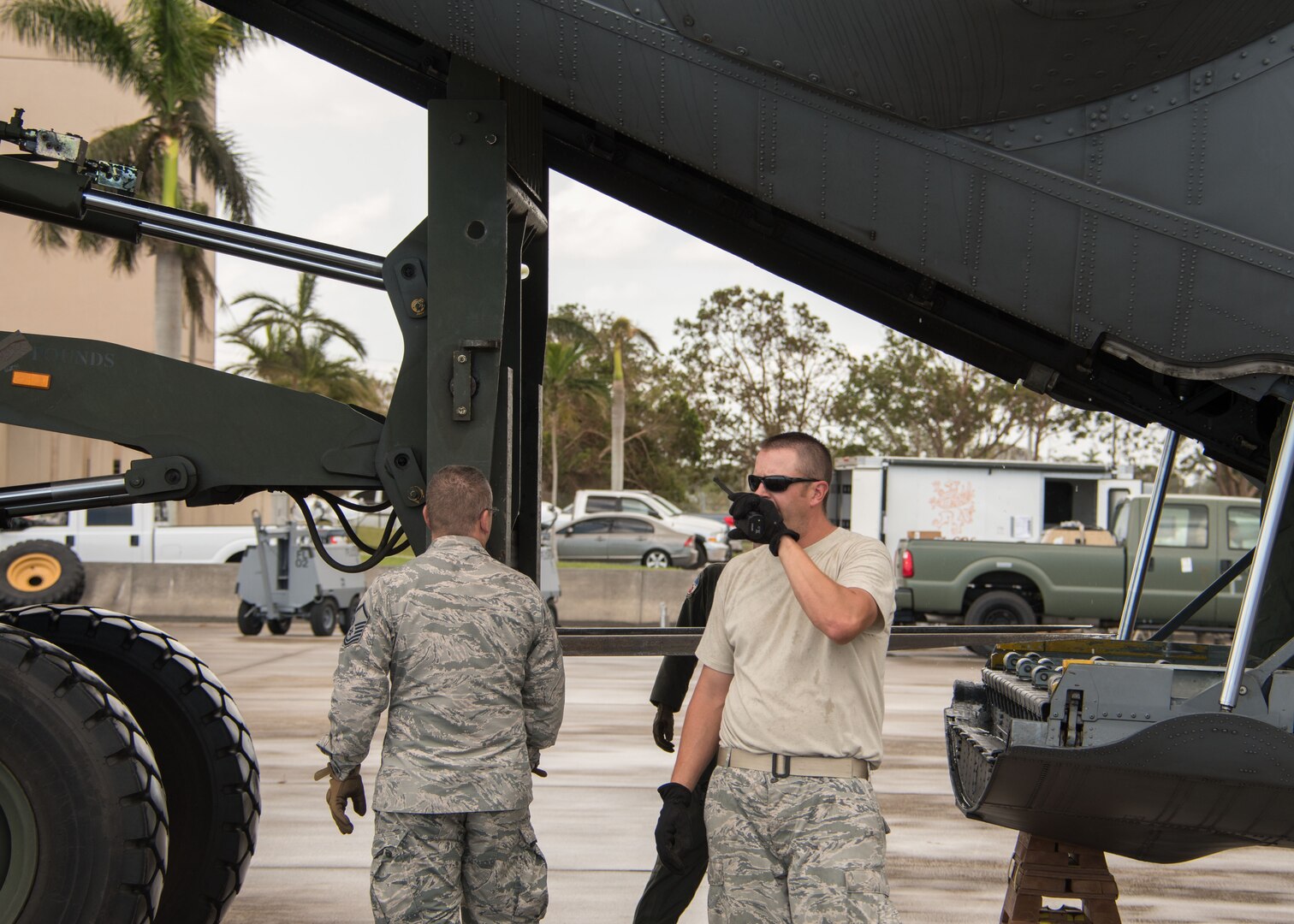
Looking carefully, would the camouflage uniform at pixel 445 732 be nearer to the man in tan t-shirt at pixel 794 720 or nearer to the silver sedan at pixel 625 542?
the man in tan t-shirt at pixel 794 720

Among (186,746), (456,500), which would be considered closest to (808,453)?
(456,500)

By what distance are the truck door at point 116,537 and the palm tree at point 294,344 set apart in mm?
17317

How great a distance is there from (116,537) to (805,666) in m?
19.9

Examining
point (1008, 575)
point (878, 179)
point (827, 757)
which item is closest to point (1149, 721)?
point (827, 757)

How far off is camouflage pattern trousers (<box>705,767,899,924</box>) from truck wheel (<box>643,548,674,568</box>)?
25.9 m

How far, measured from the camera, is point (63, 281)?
3478cm

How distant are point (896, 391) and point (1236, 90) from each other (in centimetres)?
3670

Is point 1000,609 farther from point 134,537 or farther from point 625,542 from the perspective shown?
point 625,542

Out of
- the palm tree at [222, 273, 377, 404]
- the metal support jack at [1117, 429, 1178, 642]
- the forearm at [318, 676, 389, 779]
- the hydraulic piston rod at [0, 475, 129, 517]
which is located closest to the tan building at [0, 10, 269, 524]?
the palm tree at [222, 273, 377, 404]

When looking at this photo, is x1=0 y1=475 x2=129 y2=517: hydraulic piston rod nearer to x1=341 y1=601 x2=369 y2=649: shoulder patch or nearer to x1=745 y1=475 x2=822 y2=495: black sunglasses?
x1=341 y1=601 x2=369 y2=649: shoulder patch

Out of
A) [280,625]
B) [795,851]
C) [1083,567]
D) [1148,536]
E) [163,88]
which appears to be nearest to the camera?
[795,851]

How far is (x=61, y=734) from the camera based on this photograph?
12.7 feet

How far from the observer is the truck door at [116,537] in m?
21.3

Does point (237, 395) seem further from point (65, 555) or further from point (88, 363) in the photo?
point (65, 555)
